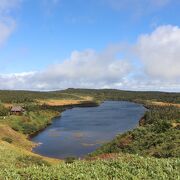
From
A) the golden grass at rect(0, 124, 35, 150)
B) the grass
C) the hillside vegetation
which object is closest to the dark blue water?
the golden grass at rect(0, 124, 35, 150)

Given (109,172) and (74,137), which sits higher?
(109,172)

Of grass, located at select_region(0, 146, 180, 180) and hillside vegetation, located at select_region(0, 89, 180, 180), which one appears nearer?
grass, located at select_region(0, 146, 180, 180)

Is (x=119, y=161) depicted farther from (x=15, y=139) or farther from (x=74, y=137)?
(x=74, y=137)

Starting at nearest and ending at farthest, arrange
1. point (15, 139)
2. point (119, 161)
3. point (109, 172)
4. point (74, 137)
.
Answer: point (109, 172)
point (119, 161)
point (15, 139)
point (74, 137)

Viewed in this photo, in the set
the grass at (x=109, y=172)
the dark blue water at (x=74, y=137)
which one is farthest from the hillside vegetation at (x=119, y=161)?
the dark blue water at (x=74, y=137)

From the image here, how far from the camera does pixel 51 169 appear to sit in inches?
642

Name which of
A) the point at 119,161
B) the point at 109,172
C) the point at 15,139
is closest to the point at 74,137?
the point at 15,139

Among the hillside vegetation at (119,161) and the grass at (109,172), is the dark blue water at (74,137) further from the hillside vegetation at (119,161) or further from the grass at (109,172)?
the grass at (109,172)

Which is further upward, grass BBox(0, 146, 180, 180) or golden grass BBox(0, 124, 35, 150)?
grass BBox(0, 146, 180, 180)

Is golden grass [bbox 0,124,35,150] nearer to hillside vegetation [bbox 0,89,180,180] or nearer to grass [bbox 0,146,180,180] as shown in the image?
hillside vegetation [bbox 0,89,180,180]

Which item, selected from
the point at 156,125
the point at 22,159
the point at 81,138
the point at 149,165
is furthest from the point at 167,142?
the point at 81,138

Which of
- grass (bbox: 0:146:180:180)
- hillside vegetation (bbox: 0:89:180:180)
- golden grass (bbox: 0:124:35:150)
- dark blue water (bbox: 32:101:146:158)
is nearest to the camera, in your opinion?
grass (bbox: 0:146:180:180)

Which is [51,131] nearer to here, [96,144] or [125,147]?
[96,144]

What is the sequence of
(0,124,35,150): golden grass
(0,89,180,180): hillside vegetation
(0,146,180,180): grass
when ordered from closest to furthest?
1. (0,146,180,180): grass
2. (0,89,180,180): hillside vegetation
3. (0,124,35,150): golden grass
